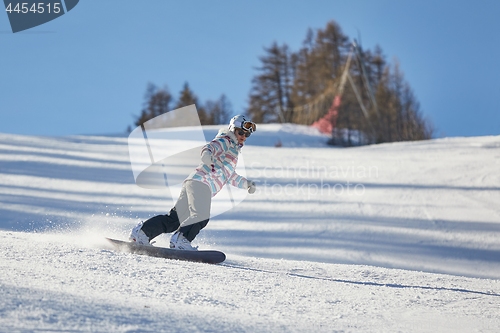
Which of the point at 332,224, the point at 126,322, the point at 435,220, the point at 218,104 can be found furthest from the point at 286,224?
the point at 218,104

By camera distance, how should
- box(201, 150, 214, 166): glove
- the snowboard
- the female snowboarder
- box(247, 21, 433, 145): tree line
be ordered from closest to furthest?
the snowboard < box(201, 150, 214, 166): glove < the female snowboarder < box(247, 21, 433, 145): tree line

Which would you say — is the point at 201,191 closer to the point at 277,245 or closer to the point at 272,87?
the point at 277,245

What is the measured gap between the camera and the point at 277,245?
833 centimetres

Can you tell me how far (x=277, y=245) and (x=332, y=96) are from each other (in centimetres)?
1925

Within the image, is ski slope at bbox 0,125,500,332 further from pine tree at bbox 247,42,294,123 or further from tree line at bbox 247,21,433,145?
pine tree at bbox 247,42,294,123

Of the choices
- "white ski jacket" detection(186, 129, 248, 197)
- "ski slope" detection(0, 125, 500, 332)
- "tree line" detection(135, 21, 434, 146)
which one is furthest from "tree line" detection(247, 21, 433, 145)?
"white ski jacket" detection(186, 129, 248, 197)

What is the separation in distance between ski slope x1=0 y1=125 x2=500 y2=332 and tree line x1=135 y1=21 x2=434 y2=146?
8.94 meters

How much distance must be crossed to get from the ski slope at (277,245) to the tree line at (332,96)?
894cm

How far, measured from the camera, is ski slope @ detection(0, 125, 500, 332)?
112 inches

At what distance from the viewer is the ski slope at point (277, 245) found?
2834mm

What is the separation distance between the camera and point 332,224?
9.14 m

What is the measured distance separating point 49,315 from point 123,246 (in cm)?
236

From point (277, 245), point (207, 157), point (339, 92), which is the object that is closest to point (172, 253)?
point (207, 157)

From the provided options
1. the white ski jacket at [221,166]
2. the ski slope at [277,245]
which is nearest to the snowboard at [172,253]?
the ski slope at [277,245]
